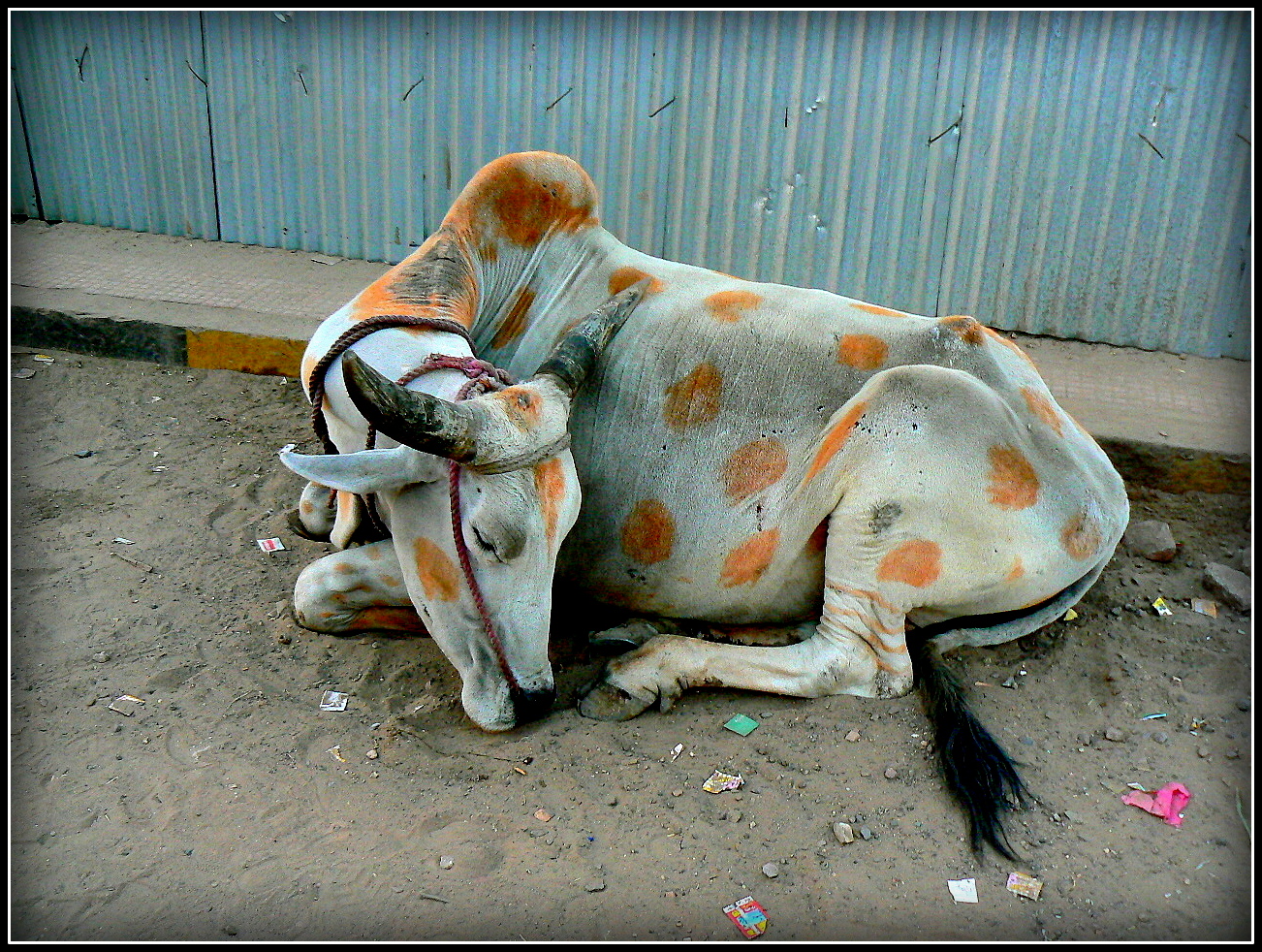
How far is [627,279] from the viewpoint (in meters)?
3.31

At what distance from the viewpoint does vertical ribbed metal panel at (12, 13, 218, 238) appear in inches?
227

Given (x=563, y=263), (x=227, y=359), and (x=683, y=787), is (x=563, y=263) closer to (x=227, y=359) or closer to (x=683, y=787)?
(x=683, y=787)

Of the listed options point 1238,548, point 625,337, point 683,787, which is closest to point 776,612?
point 683,787

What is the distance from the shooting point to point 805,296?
3.21m

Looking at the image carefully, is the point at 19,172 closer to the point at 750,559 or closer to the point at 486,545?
the point at 486,545

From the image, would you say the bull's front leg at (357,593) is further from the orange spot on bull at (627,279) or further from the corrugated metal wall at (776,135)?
the corrugated metal wall at (776,135)

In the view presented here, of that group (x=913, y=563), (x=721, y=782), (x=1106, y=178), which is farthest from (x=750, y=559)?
(x=1106, y=178)

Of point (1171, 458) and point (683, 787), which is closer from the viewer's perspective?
point (683, 787)

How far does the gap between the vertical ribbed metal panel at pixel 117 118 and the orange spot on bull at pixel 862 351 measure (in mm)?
4111

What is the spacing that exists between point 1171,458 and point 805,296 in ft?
5.68

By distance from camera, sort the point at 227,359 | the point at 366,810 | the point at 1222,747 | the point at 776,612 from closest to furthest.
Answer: the point at 366,810 < the point at 1222,747 < the point at 776,612 < the point at 227,359

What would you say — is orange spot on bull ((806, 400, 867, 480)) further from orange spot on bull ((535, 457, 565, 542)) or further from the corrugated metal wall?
the corrugated metal wall

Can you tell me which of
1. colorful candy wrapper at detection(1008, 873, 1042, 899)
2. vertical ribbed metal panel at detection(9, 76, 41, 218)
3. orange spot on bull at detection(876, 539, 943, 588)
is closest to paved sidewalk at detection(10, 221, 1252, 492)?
vertical ribbed metal panel at detection(9, 76, 41, 218)

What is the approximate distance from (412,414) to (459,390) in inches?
15.2
